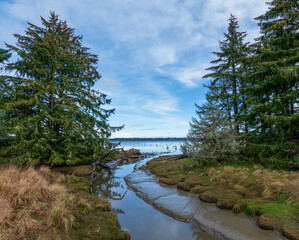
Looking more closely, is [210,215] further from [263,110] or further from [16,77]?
[16,77]

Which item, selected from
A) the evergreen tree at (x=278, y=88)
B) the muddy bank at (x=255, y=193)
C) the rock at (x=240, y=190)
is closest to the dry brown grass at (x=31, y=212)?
the muddy bank at (x=255, y=193)

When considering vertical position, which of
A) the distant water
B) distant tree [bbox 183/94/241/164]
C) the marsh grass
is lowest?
the distant water

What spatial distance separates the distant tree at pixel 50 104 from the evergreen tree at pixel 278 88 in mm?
13035

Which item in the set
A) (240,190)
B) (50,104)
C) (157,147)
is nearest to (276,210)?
(240,190)

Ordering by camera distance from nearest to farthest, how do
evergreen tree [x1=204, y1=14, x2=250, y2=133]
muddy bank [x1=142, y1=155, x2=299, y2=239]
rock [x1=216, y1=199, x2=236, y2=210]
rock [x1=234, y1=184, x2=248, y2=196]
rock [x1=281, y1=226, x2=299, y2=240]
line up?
rock [x1=281, y1=226, x2=299, y2=240] → muddy bank [x1=142, y1=155, x2=299, y2=239] → rock [x1=216, y1=199, x2=236, y2=210] → rock [x1=234, y1=184, x2=248, y2=196] → evergreen tree [x1=204, y1=14, x2=250, y2=133]

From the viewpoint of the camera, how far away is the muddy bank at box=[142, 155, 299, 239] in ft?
14.7

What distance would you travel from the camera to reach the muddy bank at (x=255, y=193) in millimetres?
4477

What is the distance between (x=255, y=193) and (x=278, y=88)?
8.80m

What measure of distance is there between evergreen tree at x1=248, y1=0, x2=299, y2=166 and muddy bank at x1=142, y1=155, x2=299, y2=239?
2.18 m

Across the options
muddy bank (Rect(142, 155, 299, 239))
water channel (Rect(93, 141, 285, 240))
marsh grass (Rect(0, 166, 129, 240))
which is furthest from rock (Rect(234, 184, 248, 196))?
marsh grass (Rect(0, 166, 129, 240))

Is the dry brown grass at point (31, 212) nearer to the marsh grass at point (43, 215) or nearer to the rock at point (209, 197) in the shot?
the marsh grass at point (43, 215)

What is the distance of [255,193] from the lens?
6.65m

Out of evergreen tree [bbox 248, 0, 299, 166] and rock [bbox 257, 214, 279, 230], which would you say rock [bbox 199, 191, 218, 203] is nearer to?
rock [bbox 257, 214, 279, 230]

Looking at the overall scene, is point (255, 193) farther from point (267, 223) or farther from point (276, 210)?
point (267, 223)
